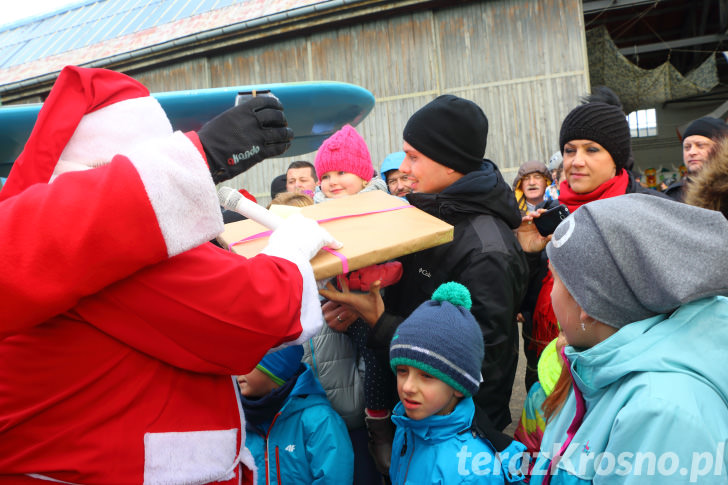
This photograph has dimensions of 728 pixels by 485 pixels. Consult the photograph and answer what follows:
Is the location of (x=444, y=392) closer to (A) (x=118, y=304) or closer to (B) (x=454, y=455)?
(B) (x=454, y=455)

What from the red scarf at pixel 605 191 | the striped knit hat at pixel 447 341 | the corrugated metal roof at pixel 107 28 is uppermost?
the corrugated metal roof at pixel 107 28

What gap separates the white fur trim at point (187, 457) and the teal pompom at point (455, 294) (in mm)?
892

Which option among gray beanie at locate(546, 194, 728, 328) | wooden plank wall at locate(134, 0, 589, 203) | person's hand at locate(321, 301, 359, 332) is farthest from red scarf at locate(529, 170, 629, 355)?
wooden plank wall at locate(134, 0, 589, 203)

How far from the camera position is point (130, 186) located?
85cm

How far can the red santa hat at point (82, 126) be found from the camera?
97 centimetres

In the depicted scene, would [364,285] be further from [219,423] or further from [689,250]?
[689,250]

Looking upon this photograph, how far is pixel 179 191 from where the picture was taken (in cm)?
91

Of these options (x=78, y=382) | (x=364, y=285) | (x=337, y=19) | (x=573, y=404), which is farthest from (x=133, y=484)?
(x=337, y=19)

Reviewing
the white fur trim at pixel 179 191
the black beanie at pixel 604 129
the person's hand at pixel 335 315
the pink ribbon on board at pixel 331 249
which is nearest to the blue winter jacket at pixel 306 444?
the person's hand at pixel 335 315

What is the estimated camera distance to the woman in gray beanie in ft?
3.12

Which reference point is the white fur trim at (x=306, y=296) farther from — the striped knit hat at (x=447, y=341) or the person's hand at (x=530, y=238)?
the person's hand at (x=530, y=238)

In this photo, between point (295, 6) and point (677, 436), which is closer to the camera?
point (677, 436)

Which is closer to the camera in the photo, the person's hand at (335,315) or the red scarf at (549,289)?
the person's hand at (335,315)

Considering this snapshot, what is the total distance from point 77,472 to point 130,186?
20.7 inches
